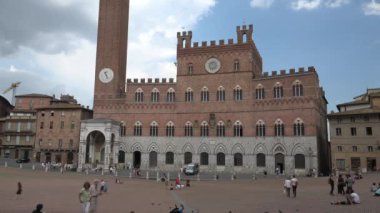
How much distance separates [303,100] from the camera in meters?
49.3

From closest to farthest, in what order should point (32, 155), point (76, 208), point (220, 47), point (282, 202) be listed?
1. point (76, 208)
2. point (282, 202)
3. point (220, 47)
4. point (32, 155)

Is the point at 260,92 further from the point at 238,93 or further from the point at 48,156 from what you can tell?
the point at 48,156

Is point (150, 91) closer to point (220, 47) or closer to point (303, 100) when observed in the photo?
point (220, 47)

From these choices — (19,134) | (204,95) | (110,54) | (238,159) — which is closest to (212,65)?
(204,95)

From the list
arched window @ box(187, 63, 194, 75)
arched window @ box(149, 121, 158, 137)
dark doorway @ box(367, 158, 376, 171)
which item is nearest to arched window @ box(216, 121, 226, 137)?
arched window @ box(187, 63, 194, 75)

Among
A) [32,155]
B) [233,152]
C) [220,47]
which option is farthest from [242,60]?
[32,155]

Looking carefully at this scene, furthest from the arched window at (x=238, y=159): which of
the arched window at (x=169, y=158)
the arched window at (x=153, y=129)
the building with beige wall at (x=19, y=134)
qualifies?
the building with beige wall at (x=19, y=134)

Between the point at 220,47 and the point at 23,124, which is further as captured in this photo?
the point at 23,124

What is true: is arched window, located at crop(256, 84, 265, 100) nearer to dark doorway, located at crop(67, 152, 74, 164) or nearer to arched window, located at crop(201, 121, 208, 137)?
arched window, located at crop(201, 121, 208, 137)

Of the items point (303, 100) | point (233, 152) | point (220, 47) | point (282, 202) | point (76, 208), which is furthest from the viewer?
point (220, 47)

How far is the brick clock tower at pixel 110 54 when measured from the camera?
5924cm

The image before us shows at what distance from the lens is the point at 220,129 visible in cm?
5403

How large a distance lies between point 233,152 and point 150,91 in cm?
1707

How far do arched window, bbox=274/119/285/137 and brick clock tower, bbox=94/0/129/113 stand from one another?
26311mm
